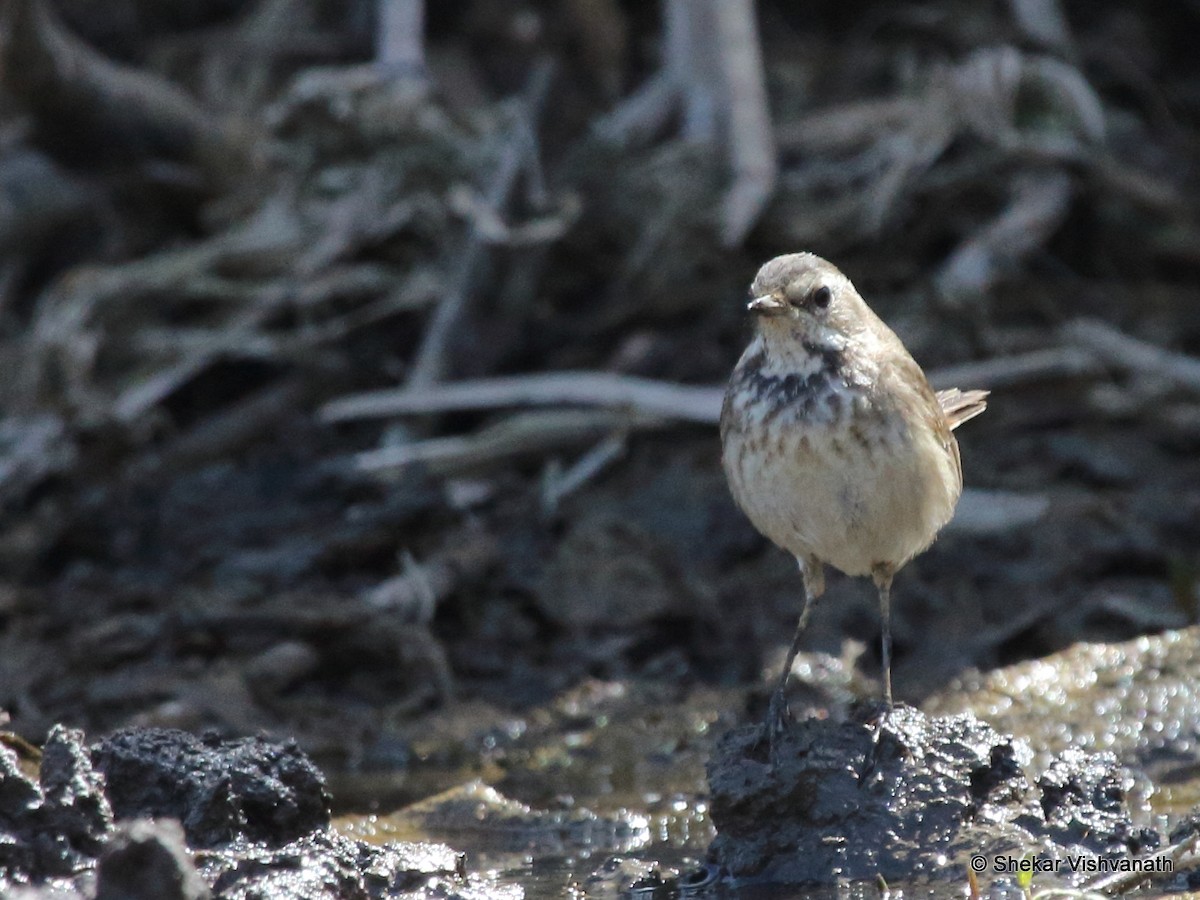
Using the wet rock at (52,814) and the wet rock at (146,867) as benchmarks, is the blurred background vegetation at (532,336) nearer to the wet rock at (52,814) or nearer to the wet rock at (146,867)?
the wet rock at (52,814)

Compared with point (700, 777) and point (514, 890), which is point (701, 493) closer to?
point (700, 777)

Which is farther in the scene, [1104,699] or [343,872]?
[1104,699]

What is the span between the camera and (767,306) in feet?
17.0

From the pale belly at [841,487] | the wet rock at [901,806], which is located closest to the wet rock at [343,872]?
the wet rock at [901,806]

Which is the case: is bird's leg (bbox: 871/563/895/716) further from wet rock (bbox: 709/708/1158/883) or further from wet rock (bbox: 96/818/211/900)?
wet rock (bbox: 96/818/211/900)

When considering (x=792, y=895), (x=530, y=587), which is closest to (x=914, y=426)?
(x=792, y=895)

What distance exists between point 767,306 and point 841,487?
0.56m

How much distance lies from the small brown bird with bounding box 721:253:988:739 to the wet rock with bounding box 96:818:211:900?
196 cm

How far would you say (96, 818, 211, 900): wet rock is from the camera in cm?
373

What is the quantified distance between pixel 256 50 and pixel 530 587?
206 inches

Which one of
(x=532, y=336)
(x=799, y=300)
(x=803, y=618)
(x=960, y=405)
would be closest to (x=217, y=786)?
(x=803, y=618)

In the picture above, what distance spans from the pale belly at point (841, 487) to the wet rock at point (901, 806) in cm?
57

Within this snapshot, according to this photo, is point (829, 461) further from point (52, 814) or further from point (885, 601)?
point (52, 814)

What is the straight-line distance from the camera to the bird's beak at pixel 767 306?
517 centimetres
